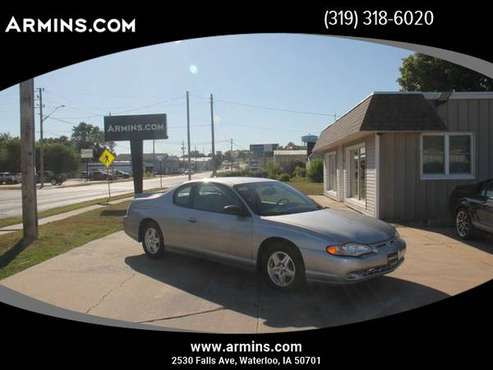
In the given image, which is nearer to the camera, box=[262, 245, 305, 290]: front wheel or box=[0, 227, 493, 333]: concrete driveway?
box=[0, 227, 493, 333]: concrete driveway

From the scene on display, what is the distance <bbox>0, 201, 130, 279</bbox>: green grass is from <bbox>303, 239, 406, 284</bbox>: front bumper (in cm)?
492

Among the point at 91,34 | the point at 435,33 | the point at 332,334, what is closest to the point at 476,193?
the point at 435,33

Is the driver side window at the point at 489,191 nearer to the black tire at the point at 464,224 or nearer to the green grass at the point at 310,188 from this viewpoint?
the black tire at the point at 464,224

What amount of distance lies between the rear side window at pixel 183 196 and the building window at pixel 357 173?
8.83 meters

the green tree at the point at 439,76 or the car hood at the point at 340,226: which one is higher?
the green tree at the point at 439,76

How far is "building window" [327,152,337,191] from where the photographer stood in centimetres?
2189

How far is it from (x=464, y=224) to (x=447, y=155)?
3.84 m

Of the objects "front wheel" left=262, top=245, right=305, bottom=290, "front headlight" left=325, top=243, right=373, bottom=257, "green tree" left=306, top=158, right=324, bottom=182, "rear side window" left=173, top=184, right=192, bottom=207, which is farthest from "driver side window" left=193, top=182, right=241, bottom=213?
"green tree" left=306, top=158, right=324, bottom=182

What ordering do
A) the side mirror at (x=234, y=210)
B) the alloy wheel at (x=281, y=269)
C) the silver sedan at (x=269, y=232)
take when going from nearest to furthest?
the silver sedan at (x=269, y=232) → the alloy wheel at (x=281, y=269) → the side mirror at (x=234, y=210)

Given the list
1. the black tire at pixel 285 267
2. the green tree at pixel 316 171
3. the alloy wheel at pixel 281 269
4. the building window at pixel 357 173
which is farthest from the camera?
the green tree at pixel 316 171

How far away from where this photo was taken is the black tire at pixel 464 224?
9430 mm

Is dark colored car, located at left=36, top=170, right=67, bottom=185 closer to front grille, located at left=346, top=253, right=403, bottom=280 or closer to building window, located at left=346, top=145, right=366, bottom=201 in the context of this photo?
building window, located at left=346, top=145, right=366, bottom=201

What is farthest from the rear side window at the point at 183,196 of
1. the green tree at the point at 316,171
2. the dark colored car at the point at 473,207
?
the green tree at the point at 316,171

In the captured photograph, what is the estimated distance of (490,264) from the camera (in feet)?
24.5
